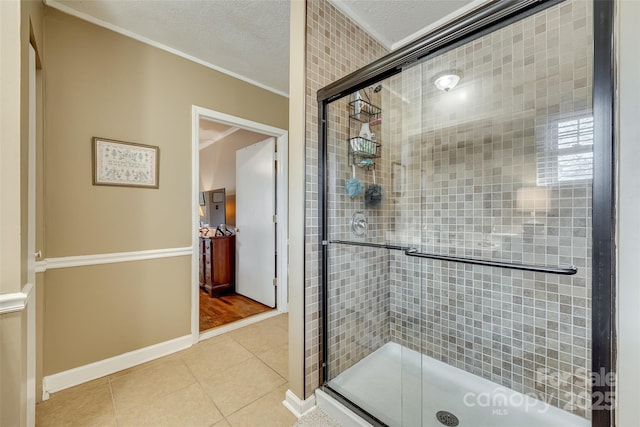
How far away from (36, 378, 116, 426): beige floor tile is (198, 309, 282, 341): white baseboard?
783 millimetres

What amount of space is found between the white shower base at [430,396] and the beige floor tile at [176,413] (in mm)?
749

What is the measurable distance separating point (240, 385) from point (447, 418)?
4.25ft

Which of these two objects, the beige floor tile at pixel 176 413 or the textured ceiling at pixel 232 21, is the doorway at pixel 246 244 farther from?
the beige floor tile at pixel 176 413

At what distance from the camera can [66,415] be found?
1.52 metres

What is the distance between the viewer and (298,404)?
60.2 inches

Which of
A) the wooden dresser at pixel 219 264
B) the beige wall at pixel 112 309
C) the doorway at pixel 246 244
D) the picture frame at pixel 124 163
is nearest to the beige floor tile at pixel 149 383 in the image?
the beige wall at pixel 112 309

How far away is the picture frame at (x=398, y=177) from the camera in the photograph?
201 cm

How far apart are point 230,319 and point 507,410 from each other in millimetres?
2447

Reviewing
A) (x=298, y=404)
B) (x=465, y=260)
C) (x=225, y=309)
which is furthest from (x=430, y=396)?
(x=225, y=309)

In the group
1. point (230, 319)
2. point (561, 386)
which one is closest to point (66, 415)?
point (230, 319)

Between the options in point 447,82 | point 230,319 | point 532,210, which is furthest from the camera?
point 230,319

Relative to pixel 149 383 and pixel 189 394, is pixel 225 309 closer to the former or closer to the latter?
pixel 149 383

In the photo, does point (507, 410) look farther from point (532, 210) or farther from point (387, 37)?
point (387, 37)

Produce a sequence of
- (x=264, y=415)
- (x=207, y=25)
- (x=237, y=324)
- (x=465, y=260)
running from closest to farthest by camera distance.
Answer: (x=465, y=260) < (x=264, y=415) < (x=207, y=25) < (x=237, y=324)
